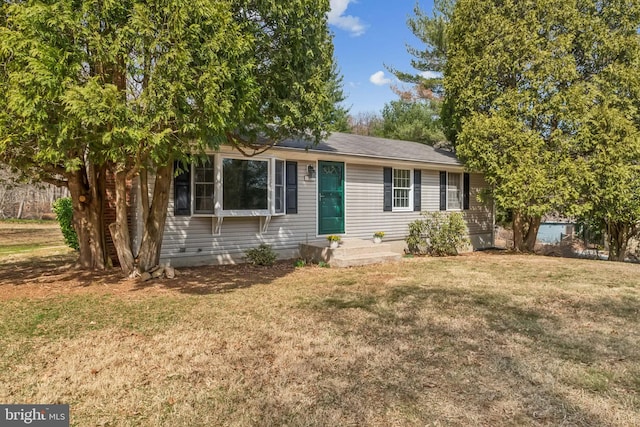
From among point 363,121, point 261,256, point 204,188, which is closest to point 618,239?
point 261,256

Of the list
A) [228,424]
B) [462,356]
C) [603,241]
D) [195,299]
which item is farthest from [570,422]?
[603,241]

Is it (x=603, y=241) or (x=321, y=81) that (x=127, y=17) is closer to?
(x=321, y=81)

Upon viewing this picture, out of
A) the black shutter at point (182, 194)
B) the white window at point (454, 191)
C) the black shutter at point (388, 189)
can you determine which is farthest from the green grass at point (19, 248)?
the white window at point (454, 191)

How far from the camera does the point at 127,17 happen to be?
16.0 ft

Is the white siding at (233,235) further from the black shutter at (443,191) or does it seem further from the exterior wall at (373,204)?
the black shutter at (443,191)

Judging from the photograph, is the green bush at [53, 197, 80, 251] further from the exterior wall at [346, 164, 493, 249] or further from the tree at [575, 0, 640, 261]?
the tree at [575, 0, 640, 261]

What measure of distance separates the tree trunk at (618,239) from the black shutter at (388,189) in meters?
7.28

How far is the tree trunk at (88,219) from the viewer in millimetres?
7660

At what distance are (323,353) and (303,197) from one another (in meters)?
6.62

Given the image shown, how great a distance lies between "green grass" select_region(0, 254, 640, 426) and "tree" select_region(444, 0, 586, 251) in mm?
4580

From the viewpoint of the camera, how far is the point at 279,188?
374 inches

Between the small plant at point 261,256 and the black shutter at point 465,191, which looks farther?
the black shutter at point 465,191

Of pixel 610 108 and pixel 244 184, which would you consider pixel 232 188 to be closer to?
pixel 244 184

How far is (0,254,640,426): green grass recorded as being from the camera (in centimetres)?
283
